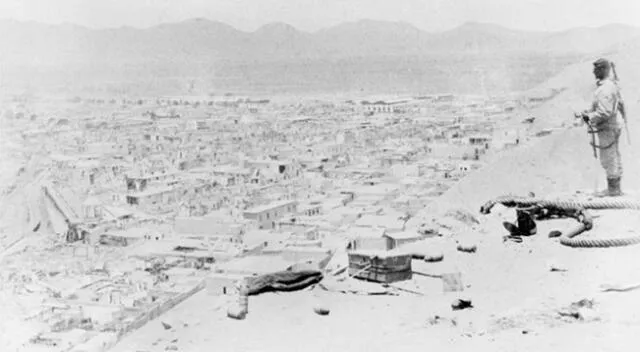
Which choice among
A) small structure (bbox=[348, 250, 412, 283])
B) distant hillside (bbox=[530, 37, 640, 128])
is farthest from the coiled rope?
distant hillside (bbox=[530, 37, 640, 128])

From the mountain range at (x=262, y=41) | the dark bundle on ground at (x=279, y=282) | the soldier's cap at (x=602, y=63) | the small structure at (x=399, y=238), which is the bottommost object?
the small structure at (x=399, y=238)

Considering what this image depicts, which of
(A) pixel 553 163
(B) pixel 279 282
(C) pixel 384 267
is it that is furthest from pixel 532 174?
(B) pixel 279 282

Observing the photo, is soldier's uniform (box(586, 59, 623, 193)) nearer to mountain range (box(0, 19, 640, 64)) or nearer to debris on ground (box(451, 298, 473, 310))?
debris on ground (box(451, 298, 473, 310))

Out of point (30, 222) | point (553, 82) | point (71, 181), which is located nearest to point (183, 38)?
point (71, 181)

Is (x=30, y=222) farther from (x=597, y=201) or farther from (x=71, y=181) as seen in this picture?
(x=597, y=201)

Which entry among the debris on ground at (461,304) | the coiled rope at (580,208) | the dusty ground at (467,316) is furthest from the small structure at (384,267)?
the coiled rope at (580,208)

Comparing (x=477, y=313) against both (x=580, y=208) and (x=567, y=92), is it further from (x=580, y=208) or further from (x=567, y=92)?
(x=567, y=92)

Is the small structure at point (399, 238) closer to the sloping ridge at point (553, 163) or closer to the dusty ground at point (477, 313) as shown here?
the sloping ridge at point (553, 163)
